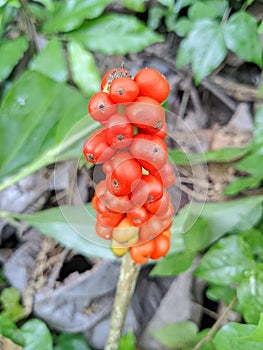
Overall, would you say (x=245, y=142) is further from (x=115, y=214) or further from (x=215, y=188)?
(x=115, y=214)

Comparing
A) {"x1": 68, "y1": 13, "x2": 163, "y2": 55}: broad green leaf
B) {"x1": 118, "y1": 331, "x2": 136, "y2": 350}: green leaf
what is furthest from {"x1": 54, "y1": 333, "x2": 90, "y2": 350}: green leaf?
{"x1": 68, "y1": 13, "x2": 163, "y2": 55}: broad green leaf

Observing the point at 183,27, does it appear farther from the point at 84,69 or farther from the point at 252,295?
the point at 252,295

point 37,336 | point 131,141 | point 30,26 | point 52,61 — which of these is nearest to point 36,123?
point 52,61

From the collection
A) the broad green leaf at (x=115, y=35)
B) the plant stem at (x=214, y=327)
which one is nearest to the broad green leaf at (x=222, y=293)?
the plant stem at (x=214, y=327)

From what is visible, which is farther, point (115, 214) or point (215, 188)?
point (215, 188)

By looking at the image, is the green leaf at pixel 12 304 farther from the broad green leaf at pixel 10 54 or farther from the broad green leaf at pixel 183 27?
the broad green leaf at pixel 183 27

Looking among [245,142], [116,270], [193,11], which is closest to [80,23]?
[193,11]

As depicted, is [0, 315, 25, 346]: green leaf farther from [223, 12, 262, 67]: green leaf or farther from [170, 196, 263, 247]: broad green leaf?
[223, 12, 262, 67]: green leaf
